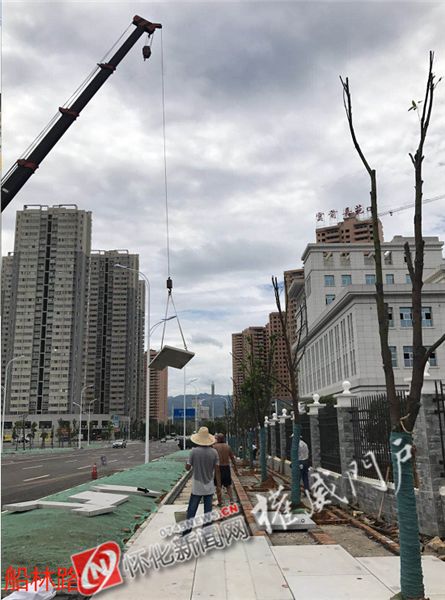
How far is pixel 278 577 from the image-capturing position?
6.01m

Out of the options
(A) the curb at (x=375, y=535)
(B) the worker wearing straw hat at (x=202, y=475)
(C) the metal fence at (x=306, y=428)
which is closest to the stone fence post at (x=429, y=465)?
(A) the curb at (x=375, y=535)

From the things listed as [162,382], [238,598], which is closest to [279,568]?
[238,598]

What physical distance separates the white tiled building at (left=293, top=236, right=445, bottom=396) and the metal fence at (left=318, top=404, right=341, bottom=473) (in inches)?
1230

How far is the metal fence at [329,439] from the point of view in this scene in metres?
12.5

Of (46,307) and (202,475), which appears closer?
(202,475)

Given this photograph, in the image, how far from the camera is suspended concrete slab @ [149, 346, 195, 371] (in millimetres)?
12219

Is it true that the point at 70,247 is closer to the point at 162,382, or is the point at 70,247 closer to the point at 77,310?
the point at 77,310

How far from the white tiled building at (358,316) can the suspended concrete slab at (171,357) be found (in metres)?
34.3

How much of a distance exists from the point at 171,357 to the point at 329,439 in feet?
15.4

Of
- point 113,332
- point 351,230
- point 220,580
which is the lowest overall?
point 220,580

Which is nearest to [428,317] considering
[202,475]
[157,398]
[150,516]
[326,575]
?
[150,516]

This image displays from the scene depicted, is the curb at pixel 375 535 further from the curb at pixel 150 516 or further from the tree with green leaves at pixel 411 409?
the curb at pixel 150 516

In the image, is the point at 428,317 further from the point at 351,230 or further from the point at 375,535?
the point at 351,230

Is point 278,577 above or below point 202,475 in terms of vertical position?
below
